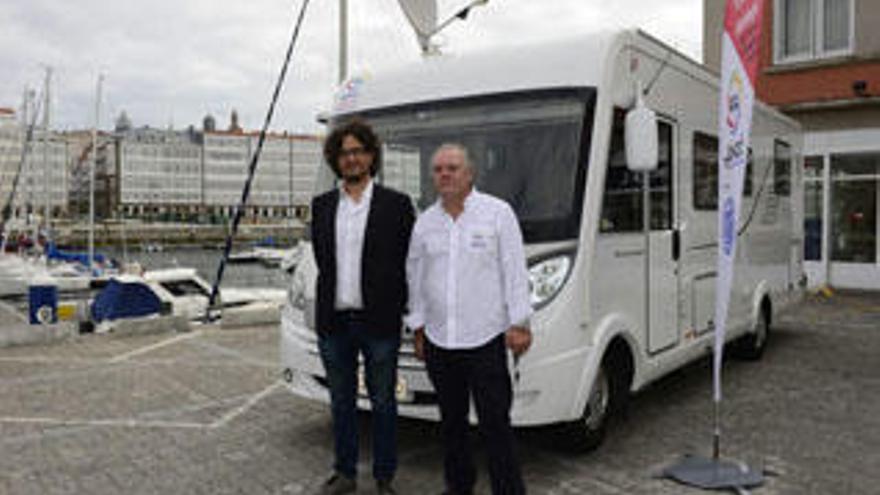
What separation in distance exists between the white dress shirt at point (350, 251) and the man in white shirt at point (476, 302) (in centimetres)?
37

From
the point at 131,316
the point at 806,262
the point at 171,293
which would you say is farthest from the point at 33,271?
the point at 806,262

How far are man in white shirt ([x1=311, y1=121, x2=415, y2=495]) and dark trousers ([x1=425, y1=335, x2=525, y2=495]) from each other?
1.15ft

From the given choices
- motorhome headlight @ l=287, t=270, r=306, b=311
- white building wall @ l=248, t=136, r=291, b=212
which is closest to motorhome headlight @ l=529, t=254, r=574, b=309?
motorhome headlight @ l=287, t=270, r=306, b=311

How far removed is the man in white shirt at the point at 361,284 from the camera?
4141 mm

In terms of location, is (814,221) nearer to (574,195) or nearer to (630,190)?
(630,190)

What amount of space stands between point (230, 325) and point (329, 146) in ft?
26.6

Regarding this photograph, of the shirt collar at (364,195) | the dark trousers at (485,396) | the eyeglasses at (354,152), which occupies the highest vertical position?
the eyeglasses at (354,152)

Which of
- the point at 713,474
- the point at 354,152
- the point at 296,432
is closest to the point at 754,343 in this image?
the point at 713,474

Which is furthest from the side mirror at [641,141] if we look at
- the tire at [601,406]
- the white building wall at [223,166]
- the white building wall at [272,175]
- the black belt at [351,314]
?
the white building wall at [223,166]

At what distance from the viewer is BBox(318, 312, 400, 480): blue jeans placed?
13.8 feet

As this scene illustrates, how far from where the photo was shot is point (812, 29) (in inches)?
618

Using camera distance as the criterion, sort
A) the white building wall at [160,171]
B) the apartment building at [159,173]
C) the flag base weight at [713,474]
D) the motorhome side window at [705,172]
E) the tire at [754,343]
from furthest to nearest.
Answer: the white building wall at [160,171] < the apartment building at [159,173] < the tire at [754,343] < the motorhome side window at [705,172] < the flag base weight at [713,474]

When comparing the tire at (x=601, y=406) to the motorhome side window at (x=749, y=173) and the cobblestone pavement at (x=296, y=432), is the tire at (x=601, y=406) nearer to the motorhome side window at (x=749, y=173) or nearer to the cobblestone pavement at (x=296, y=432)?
the cobblestone pavement at (x=296, y=432)

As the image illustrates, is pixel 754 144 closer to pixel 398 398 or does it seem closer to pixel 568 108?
pixel 568 108
